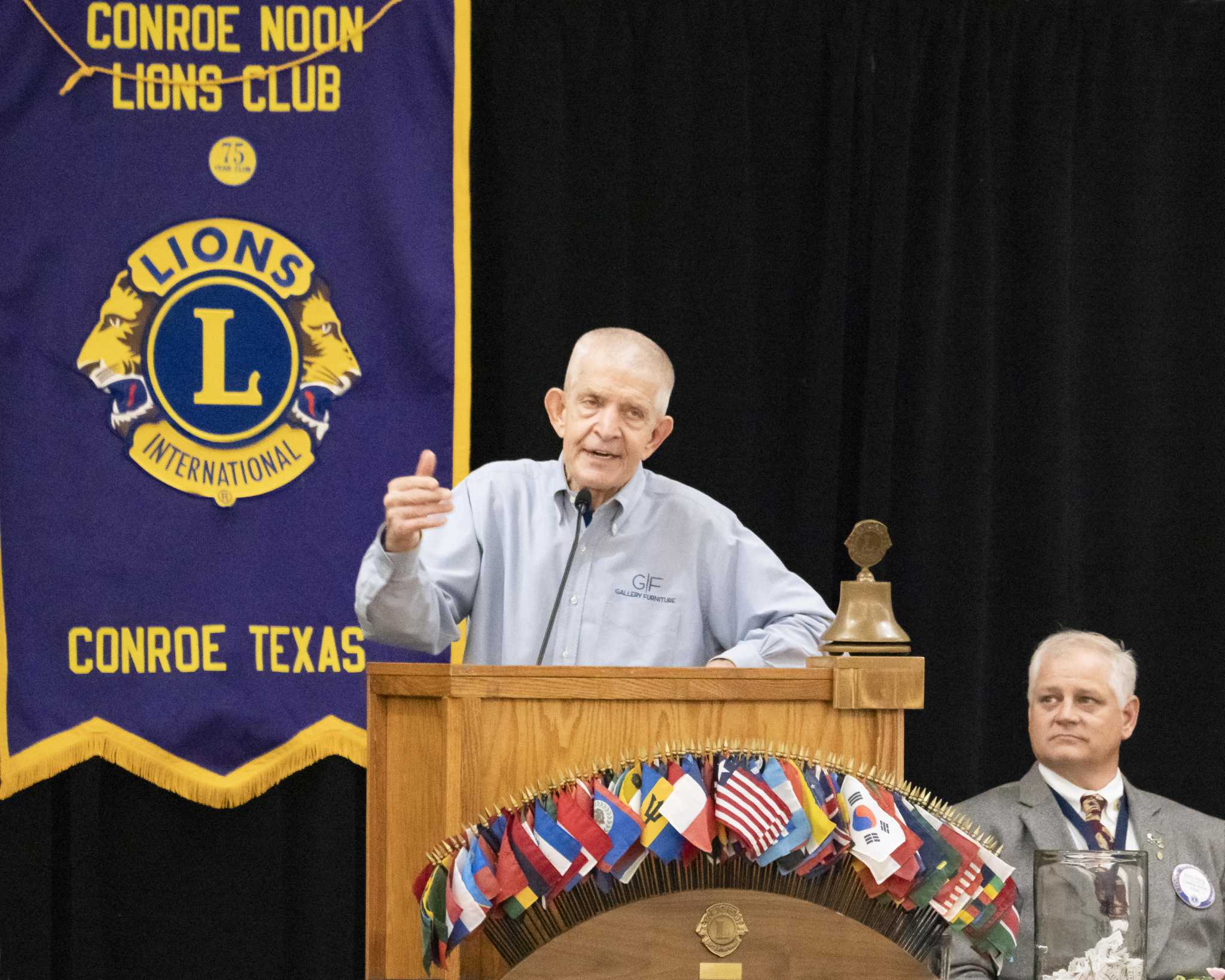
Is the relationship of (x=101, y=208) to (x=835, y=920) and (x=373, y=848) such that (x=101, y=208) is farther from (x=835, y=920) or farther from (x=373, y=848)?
(x=835, y=920)

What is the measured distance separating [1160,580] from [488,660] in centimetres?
197

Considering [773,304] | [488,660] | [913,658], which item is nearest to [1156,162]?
[773,304]

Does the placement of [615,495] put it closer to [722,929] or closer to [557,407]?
[557,407]

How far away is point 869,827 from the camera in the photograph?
1593 mm

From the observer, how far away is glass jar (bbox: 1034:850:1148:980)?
164cm

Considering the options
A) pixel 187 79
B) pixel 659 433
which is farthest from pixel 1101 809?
pixel 187 79

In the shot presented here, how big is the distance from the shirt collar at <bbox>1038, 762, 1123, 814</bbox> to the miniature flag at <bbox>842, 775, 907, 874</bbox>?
4.37ft

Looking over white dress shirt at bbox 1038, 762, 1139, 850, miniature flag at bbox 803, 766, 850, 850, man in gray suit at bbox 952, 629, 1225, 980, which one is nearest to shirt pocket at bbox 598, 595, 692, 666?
man in gray suit at bbox 952, 629, 1225, 980

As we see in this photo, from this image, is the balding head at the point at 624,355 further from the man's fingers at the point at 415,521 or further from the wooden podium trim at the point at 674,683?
the wooden podium trim at the point at 674,683

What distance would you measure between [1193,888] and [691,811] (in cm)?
149

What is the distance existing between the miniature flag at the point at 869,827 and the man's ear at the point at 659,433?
1043mm

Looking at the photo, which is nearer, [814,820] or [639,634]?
[814,820]

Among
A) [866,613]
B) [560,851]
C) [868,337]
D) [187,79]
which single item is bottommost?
[560,851]

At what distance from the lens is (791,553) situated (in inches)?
144
